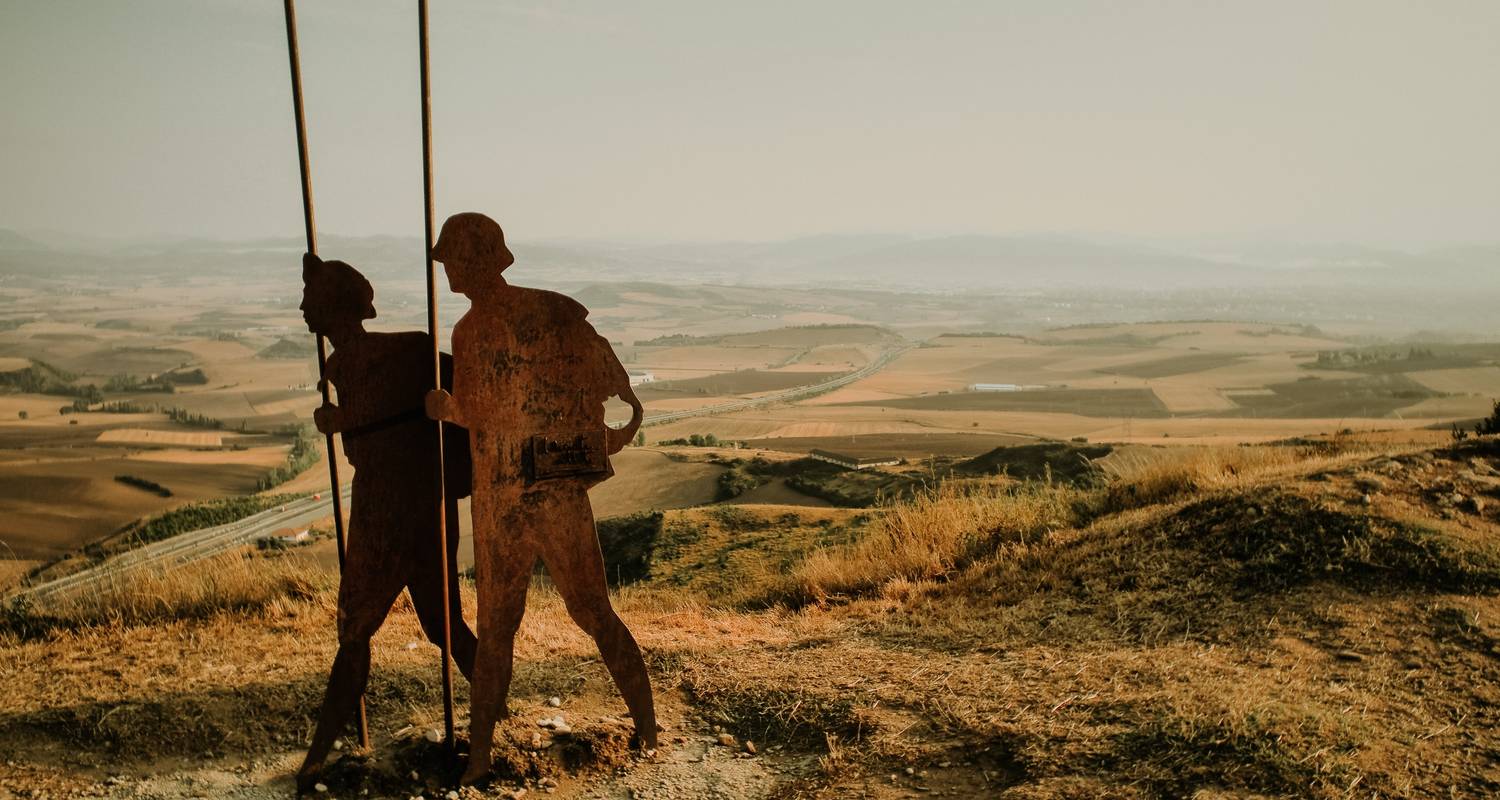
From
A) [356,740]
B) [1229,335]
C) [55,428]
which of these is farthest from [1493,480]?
[1229,335]

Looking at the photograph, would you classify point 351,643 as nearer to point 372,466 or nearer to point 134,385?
point 372,466

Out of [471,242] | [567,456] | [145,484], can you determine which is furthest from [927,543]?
[145,484]

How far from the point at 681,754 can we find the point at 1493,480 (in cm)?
730

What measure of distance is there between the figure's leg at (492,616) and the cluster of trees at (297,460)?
1660 inches

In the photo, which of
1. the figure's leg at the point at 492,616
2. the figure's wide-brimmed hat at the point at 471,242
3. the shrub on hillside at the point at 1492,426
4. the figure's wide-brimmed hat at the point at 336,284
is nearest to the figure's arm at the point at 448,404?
the figure's wide-brimmed hat at the point at 471,242

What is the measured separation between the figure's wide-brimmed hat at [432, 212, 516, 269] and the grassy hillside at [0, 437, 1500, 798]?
2.41 m

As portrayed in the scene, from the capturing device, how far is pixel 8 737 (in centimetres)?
498

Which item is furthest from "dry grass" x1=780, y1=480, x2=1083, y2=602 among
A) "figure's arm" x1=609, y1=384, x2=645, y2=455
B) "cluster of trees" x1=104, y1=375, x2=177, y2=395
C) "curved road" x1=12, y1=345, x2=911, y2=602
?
"cluster of trees" x1=104, y1=375, x2=177, y2=395

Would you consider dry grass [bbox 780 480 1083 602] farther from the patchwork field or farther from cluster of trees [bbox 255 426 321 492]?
cluster of trees [bbox 255 426 321 492]

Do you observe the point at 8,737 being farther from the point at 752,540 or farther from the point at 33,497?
the point at 33,497

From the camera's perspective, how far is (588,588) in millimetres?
4680

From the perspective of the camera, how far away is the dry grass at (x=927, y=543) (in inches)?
320

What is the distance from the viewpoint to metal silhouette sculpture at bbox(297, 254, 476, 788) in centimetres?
459

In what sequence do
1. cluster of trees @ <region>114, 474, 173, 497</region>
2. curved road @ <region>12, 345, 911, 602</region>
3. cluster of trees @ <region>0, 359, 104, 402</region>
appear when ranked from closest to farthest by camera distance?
curved road @ <region>12, 345, 911, 602</region>, cluster of trees @ <region>114, 474, 173, 497</region>, cluster of trees @ <region>0, 359, 104, 402</region>
